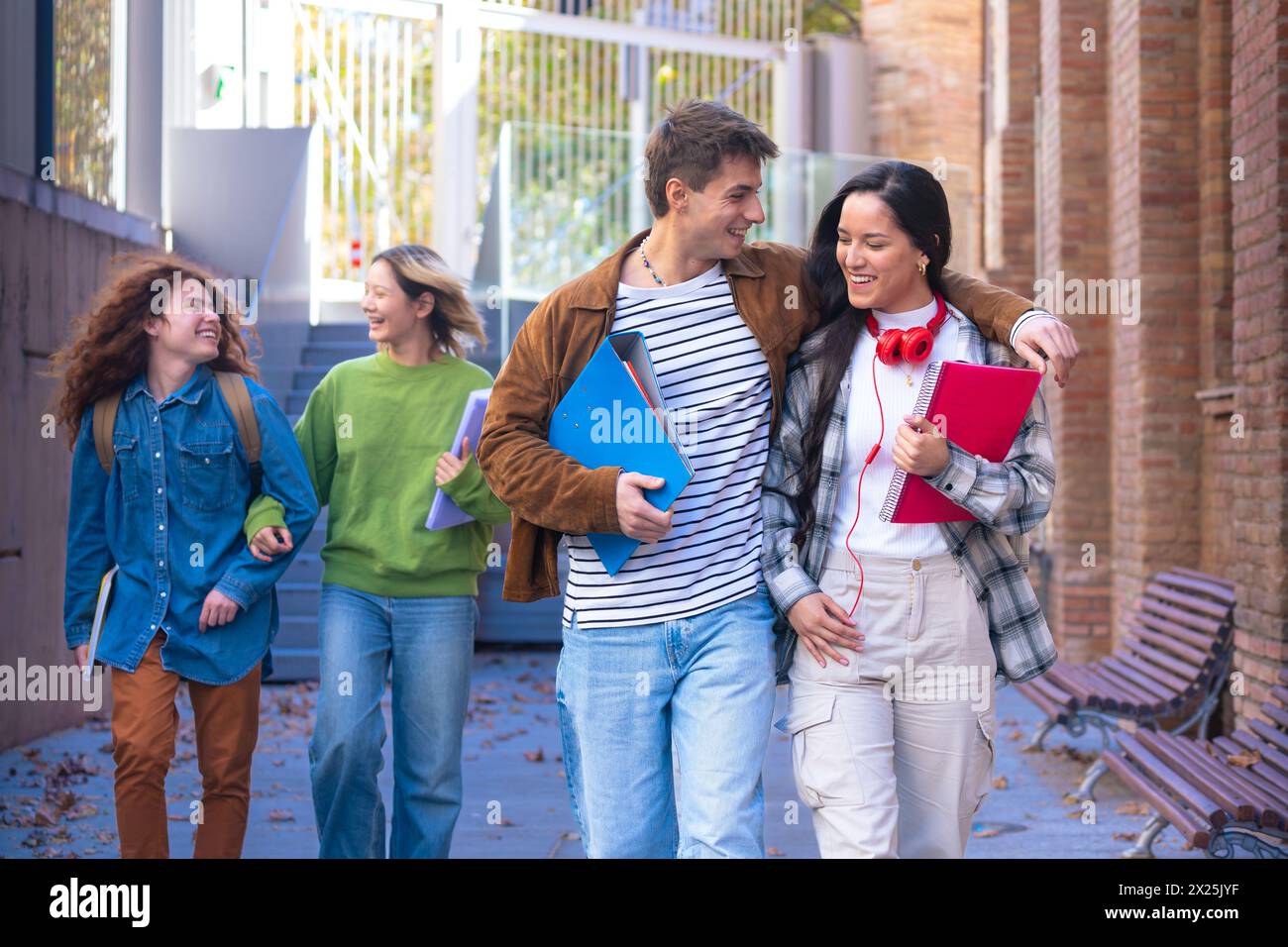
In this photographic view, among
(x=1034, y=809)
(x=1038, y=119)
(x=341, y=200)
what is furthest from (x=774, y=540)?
(x=341, y=200)

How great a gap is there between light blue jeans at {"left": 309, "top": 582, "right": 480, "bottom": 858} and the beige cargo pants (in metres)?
1.53

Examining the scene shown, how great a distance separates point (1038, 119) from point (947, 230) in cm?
1035

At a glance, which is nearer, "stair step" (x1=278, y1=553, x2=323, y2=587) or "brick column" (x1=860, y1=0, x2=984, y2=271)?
"stair step" (x1=278, y1=553, x2=323, y2=587)

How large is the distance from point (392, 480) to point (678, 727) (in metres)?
1.58

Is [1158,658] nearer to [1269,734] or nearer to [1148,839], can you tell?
[1148,839]

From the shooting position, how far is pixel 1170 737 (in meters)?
6.28

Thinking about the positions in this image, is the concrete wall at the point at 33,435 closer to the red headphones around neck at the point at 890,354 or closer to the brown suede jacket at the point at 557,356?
the brown suede jacket at the point at 557,356

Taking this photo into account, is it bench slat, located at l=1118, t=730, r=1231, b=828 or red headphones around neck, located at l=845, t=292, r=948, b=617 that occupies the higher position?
red headphones around neck, located at l=845, t=292, r=948, b=617

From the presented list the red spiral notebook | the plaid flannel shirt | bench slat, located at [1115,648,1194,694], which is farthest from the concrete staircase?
the red spiral notebook

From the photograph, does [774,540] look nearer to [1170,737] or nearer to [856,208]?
[856,208]

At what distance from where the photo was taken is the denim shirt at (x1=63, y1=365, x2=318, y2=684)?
4.48 meters

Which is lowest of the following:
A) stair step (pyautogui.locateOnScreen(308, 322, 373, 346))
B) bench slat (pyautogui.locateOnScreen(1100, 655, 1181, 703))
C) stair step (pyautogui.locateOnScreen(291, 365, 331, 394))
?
bench slat (pyautogui.locateOnScreen(1100, 655, 1181, 703))

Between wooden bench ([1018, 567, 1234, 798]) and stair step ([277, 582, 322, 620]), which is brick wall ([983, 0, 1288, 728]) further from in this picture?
stair step ([277, 582, 322, 620])
